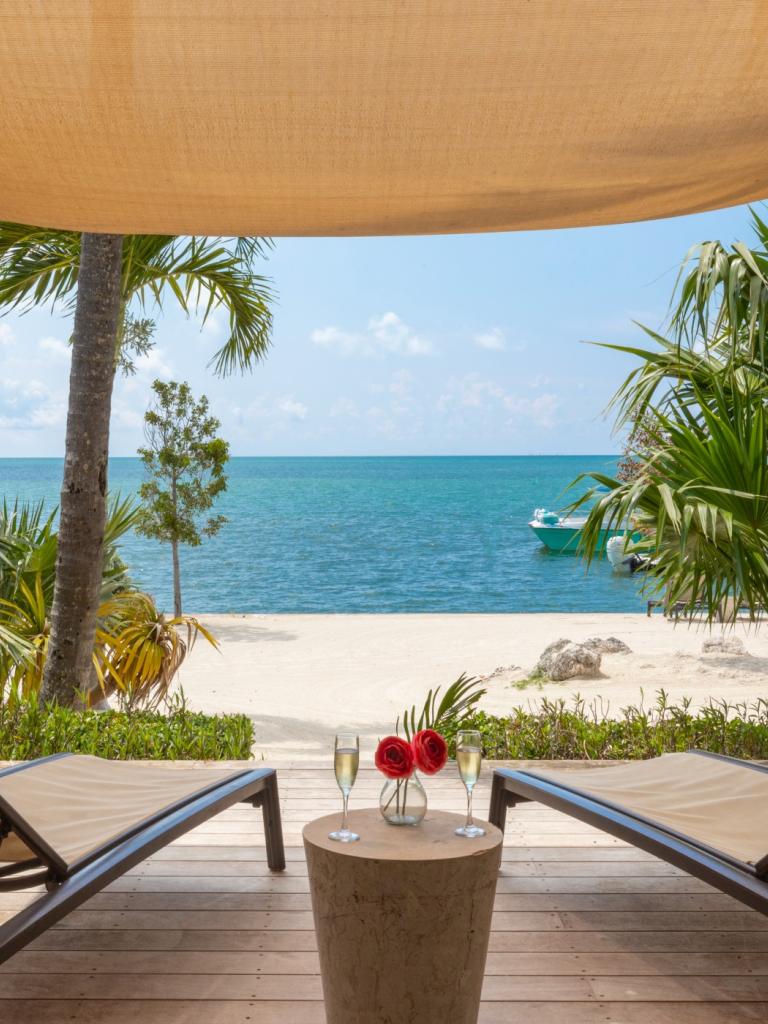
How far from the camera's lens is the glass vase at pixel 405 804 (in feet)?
7.26

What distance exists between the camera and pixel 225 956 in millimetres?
2445

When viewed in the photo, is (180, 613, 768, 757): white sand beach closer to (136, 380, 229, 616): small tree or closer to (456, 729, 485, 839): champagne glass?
(136, 380, 229, 616): small tree

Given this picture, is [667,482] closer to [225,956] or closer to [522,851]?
[522,851]

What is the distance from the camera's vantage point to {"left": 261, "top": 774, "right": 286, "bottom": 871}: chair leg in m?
2.98

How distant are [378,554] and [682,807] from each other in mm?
37011

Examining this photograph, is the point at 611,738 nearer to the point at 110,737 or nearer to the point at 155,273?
the point at 110,737

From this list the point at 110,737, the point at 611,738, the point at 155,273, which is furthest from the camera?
the point at 155,273

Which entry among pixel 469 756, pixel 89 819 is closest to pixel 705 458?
pixel 469 756

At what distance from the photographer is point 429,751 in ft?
7.15

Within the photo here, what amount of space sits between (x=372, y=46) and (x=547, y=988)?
216 cm

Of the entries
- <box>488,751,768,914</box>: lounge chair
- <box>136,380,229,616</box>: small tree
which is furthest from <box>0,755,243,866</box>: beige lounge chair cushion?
<box>136,380,229,616</box>: small tree

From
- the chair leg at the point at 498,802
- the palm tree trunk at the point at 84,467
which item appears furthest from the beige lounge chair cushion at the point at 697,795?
the palm tree trunk at the point at 84,467

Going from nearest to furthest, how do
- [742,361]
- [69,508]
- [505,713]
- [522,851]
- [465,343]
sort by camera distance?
[522,851]
[742,361]
[69,508]
[505,713]
[465,343]

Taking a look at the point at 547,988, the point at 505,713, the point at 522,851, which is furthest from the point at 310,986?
the point at 505,713
